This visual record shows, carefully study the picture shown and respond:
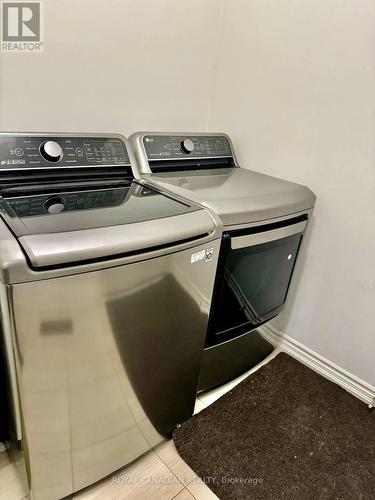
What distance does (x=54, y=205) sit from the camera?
97cm

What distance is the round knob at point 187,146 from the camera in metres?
1.51

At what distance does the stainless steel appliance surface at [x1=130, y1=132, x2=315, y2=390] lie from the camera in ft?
3.83

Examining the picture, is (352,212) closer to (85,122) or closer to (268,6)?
(268,6)

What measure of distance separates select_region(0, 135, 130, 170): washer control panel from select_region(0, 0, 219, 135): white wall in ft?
0.77

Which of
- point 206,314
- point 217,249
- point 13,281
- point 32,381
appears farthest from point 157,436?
point 13,281

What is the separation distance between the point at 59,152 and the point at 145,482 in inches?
43.6

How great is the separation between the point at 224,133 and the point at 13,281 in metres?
1.33

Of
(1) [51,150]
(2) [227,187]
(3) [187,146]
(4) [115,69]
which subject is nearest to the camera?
(1) [51,150]

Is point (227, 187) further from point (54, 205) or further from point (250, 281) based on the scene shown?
point (54, 205)

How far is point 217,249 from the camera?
Result: 42.1 inches

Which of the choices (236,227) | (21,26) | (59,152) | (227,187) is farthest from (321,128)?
(21,26)

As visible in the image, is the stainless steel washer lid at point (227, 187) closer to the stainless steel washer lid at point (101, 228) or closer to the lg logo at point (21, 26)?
the stainless steel washer lid at point (101, 228)

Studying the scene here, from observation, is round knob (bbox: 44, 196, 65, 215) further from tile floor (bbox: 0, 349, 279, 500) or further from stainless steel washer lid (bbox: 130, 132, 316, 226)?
tile floor (bbox: 0, 349, 279, 500)

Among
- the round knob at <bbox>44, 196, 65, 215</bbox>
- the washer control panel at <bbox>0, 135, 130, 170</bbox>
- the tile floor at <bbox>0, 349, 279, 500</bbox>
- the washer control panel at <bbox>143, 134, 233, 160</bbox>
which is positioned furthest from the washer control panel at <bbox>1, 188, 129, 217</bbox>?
the tile floor at <bbox>0, 349, 279, 500</bbox>
